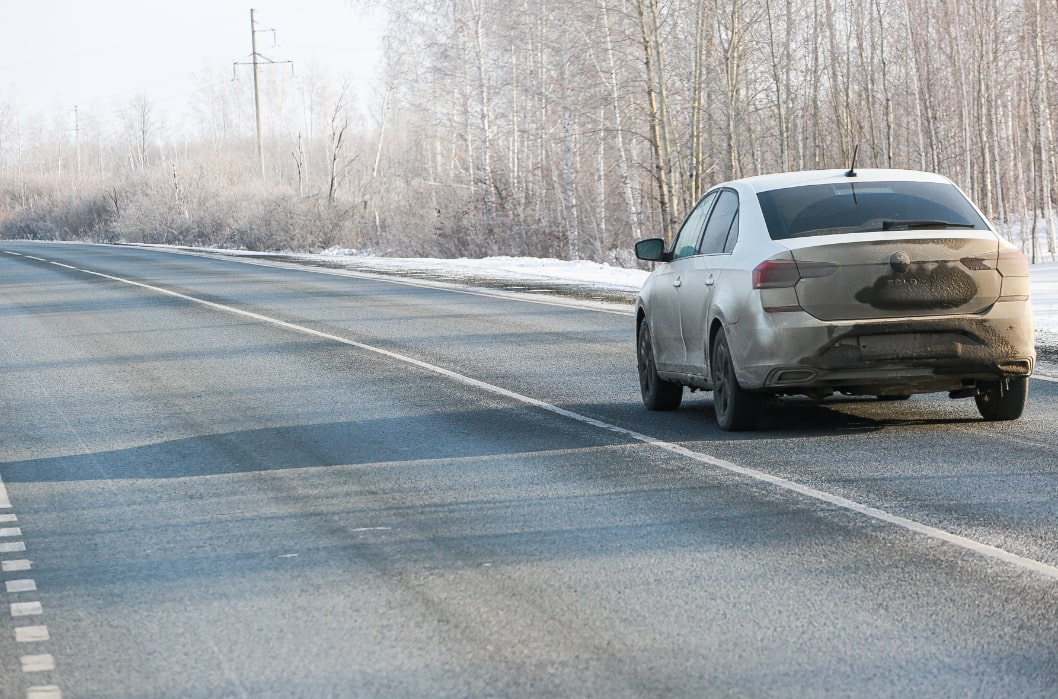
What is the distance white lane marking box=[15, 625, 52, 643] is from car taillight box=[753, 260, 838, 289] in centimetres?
499

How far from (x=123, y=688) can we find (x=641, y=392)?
7.27m

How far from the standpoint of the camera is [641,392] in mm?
11445

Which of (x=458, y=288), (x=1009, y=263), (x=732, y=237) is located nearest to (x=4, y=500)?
(x=732, y=237)

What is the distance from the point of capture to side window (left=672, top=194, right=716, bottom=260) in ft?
34.6

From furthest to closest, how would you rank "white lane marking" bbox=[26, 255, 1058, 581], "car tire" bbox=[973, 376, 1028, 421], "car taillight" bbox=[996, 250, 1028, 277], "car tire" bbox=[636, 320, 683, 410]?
"car tire" bbox=[636, 320, 683, 410] < "car tire" bbox=[973, 376, 1028, 421] < "car taillight" bbox=[996, 250, 1028, 277] < "white lane marking" bbox=[26, 255, 1058, 581]

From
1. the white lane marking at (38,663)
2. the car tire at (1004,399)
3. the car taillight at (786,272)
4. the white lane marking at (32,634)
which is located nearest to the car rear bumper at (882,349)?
the car taillight at (786,272)

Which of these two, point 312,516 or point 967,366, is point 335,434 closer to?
point 312,516

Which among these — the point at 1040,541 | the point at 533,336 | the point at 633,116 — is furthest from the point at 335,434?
the point at 633,116

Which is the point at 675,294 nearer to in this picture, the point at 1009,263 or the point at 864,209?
the point at 864,209

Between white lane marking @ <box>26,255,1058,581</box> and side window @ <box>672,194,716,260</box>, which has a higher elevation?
side window @ <box>672,194,716,260</box>

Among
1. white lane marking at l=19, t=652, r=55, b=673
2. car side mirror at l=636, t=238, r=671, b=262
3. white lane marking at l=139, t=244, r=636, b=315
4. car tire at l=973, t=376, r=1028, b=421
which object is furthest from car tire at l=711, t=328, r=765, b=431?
white lane marking at l=139, t=244, r=636, b=315

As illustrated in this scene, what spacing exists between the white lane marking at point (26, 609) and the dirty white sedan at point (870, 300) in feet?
15.5

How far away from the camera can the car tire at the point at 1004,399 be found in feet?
31.1

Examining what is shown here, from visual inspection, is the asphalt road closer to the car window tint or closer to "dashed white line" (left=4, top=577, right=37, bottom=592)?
"dashed white line" (left=4, top=577, right=37, bottom=592)
